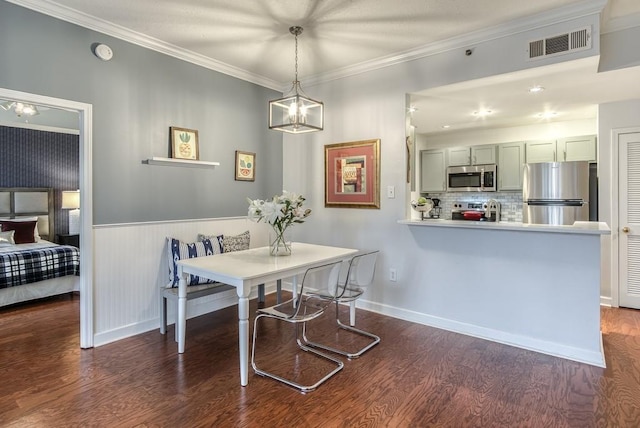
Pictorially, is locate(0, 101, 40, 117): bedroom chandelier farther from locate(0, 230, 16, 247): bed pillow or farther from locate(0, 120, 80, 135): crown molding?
locate(0, 230, 16, 247): bed pillow

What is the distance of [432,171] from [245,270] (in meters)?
4.57

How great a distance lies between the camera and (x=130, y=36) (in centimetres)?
303

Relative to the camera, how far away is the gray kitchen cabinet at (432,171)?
19.5 feet

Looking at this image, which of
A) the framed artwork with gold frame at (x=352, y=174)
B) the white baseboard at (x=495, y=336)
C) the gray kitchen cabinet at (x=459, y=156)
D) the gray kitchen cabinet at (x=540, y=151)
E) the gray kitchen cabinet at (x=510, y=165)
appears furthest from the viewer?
the gray kitchen cabinet at (x=459, y=156)

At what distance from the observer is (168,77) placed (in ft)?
11.0

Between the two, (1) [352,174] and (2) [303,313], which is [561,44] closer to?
(1) [352,174]

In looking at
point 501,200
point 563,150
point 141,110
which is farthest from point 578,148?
point 141,110

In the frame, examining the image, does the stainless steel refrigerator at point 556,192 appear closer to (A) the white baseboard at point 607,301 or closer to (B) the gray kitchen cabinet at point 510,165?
(B) the gray kitchen cabinet at point 510,165

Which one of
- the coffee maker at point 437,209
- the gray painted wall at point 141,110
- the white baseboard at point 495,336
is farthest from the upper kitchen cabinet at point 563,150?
the gray painted wall at point 141,110

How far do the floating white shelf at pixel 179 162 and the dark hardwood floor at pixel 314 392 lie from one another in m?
1.54

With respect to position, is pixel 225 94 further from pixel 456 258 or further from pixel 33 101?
pixel 456 258

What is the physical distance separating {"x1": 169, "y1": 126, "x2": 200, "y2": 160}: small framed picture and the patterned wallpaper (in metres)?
3.58

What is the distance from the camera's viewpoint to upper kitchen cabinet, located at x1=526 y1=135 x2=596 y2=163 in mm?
4609

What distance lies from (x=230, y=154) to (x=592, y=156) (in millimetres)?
4547
